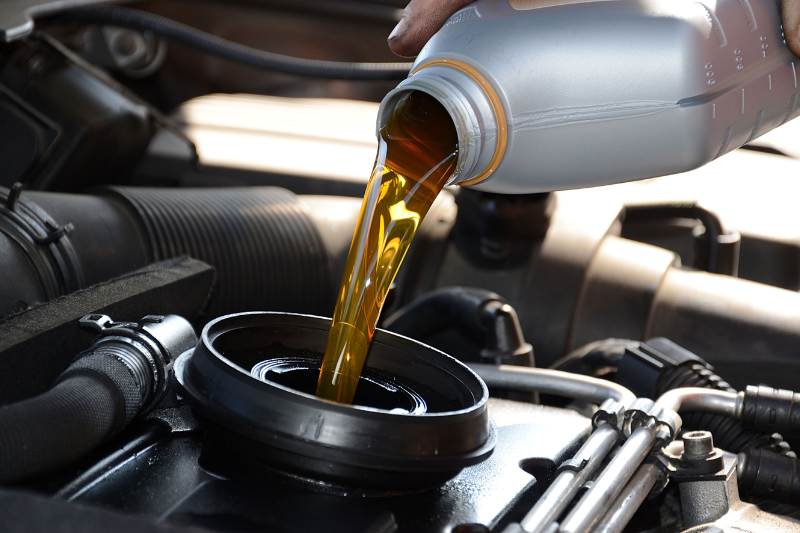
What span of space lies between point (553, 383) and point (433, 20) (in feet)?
1.40

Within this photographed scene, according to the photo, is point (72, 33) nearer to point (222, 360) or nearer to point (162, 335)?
point (162, 335)

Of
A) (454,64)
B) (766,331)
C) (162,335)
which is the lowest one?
(766,331)

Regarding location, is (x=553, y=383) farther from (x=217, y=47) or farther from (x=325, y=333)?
(x=217, y=47)

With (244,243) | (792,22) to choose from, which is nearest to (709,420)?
(792,22)

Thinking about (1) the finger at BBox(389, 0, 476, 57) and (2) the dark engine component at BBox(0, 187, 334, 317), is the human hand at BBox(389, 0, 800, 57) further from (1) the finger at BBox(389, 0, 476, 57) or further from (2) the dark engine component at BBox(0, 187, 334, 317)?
(2) the dark engine component at BBox(0, 187, 334, 317)

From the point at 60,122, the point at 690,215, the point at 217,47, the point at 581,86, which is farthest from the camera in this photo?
the point at 217,47

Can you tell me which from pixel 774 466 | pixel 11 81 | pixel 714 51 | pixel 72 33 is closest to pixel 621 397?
pixel 774 466

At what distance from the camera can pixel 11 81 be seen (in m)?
1.40

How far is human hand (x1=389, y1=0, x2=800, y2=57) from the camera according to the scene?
795 mm

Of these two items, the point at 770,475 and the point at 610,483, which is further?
the point at 770,475

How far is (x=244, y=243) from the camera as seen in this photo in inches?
47.9

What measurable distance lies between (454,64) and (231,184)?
103cm

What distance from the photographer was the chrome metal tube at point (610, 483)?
623 mm

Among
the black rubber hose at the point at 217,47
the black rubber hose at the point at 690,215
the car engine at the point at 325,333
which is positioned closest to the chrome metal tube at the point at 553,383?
the car engine at the point at 325,333
